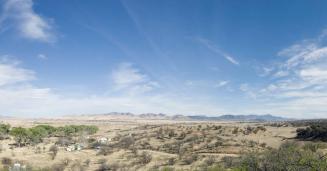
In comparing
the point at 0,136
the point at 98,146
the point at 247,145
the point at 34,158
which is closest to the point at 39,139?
the point at 0,136

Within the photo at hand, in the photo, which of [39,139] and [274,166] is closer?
[274,166]

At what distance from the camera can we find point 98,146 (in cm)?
5847

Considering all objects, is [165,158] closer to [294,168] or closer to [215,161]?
[215,161]

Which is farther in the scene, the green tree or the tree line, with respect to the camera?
the tree line

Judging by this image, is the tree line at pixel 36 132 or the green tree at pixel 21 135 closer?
the green tree at pixel 21 135

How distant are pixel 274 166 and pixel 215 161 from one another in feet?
49.8

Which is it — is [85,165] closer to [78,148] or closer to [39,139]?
[78,148]

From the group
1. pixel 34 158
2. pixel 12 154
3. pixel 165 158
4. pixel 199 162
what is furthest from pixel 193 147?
pixel 12 154

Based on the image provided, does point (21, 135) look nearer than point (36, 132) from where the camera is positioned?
Yes

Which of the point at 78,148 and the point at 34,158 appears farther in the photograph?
the point at 78,148

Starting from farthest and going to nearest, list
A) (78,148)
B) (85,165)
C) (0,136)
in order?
(0,136) < (78,148) < (85,165)

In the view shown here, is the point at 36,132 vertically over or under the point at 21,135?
over

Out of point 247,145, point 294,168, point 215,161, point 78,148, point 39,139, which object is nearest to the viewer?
point 294,168

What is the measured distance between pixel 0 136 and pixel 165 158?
48.3 metres
